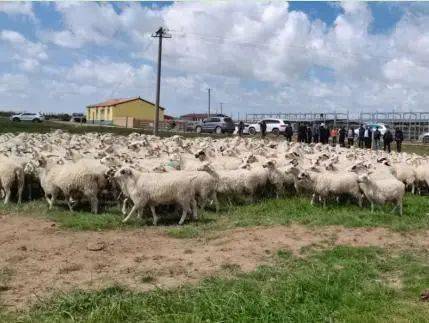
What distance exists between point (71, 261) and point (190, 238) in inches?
111

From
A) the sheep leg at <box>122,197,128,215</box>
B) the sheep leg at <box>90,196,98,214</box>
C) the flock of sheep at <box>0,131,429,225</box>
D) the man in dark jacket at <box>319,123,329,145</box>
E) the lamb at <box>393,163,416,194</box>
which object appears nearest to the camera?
the flock of sheep at <box>0,131,429,225</box>

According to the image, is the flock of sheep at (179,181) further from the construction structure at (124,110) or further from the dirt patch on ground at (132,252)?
the construction structure at (124,110)

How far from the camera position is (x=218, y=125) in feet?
178

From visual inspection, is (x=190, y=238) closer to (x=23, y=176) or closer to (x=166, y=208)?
(x=166, y=208)

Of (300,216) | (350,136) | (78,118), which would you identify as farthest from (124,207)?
(78,118)

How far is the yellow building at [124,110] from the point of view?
85375 millimetres

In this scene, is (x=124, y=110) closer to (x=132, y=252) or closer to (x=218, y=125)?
(x=218, y=125)

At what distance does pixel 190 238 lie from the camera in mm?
11758

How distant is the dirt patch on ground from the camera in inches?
344

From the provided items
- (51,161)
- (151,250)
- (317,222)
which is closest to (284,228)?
(317,222)

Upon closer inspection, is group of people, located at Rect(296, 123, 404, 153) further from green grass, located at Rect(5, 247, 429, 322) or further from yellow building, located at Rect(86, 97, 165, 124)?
yellow building, located at Rect(86, 97, 165, 124)

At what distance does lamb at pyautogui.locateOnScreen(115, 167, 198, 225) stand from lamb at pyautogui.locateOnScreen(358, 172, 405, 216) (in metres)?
4.67

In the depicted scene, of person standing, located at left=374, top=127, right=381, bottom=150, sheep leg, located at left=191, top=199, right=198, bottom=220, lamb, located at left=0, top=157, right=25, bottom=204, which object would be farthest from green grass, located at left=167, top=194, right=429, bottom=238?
person standing, located at left=374, top=127, right=381, bottom=150

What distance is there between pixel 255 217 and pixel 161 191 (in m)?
2.52
